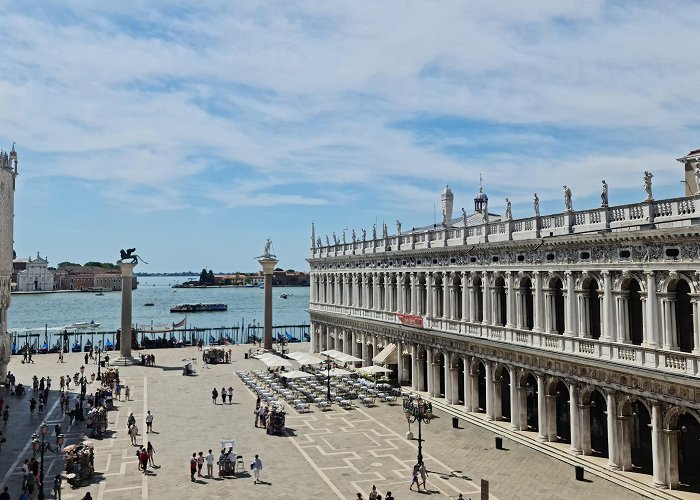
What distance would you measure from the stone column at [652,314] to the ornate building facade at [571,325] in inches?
1.9

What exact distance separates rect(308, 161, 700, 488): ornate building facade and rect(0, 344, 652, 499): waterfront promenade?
2.73m

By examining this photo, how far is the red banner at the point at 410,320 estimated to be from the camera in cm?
4136

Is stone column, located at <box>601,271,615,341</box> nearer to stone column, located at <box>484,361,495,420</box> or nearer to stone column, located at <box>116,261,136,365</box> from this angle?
stone column, located at <box>484,361,495,420</box>

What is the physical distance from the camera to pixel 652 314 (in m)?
23.3

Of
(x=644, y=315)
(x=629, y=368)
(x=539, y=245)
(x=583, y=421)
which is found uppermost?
(x=539, y=245)

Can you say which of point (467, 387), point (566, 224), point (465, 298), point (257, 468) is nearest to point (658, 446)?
point (566, 224)

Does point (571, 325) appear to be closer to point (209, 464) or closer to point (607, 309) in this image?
point (607, 309)

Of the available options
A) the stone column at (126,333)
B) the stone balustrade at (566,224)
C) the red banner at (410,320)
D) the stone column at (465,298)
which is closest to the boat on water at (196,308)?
the stone column at (126,333)

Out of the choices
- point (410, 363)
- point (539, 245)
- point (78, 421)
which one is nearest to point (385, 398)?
point (410, 363)

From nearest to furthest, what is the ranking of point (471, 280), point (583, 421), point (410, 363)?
point (583, 421) < point (471, 280) < point (410, 363)

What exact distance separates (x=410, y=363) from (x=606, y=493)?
2269 centimetres

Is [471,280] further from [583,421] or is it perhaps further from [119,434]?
[119,434]

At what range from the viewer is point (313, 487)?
24.5 meters

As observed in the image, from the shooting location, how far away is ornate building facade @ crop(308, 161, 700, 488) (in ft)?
74.7
